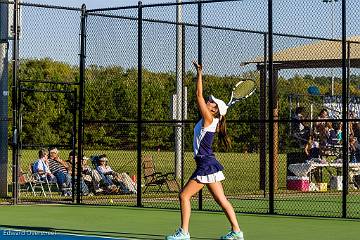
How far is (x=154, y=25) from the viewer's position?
861 inches

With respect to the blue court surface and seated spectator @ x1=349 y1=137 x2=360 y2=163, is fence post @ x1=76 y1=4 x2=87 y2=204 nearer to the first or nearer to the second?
the blue court surface

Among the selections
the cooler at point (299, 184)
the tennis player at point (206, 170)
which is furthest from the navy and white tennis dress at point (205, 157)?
the cooler at point (299, 184)

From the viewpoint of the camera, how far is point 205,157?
13.8m

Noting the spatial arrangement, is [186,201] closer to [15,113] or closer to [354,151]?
[15,113]

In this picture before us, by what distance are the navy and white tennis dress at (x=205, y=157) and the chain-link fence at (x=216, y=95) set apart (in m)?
4.57

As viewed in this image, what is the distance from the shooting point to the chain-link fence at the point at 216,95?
20.2 meters

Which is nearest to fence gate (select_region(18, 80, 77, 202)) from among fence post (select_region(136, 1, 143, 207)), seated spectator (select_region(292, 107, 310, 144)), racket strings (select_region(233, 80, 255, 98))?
fence post (select_region(136, 1, 143, 207))

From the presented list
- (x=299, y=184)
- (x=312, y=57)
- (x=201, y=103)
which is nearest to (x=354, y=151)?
(x=299, y=184)

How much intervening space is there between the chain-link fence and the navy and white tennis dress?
15.0 ft

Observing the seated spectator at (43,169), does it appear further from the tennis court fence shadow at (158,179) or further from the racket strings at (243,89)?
the racket strings at (243,89)

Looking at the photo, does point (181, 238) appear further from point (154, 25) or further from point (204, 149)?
point (154, 25)

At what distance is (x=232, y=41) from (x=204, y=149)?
841cm

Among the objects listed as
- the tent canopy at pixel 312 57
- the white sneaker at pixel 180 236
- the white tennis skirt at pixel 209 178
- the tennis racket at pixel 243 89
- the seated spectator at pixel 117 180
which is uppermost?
the tent canopy at pixel 312 57

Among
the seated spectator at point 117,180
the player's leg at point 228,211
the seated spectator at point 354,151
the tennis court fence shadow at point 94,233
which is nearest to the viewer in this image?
the player's leg at point 228,211
